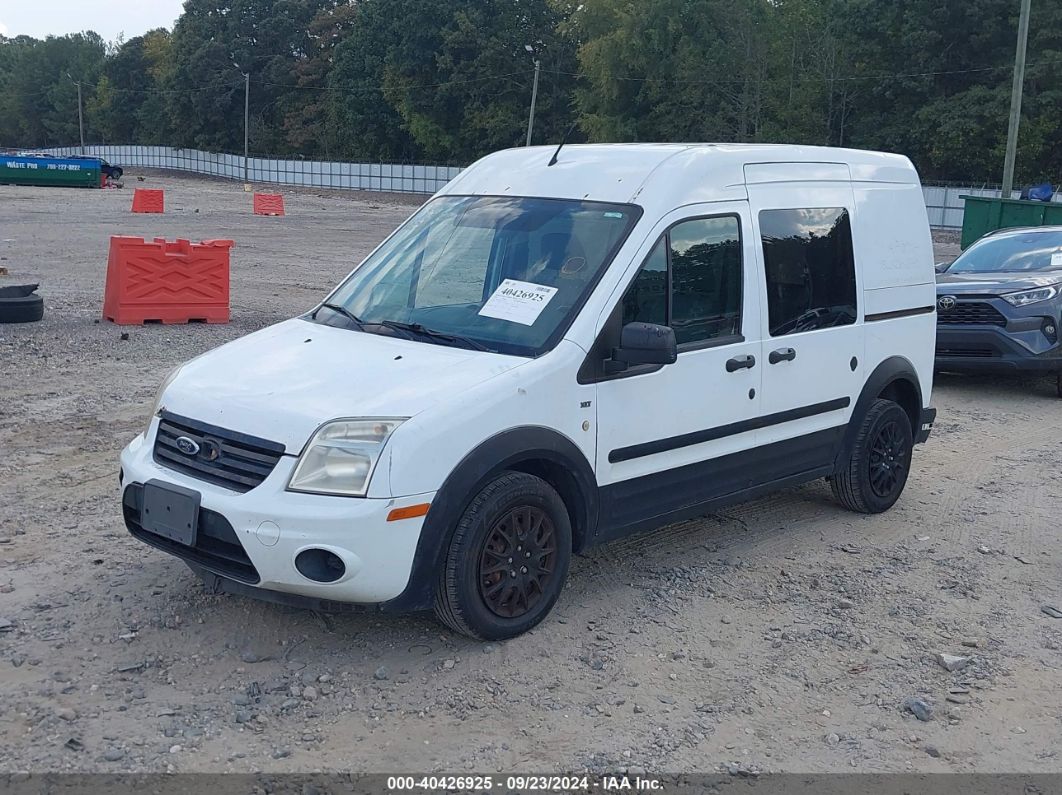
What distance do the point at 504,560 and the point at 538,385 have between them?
0.75 metres

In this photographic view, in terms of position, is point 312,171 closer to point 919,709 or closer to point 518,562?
point 518,562

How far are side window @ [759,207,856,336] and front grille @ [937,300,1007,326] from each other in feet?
17.2

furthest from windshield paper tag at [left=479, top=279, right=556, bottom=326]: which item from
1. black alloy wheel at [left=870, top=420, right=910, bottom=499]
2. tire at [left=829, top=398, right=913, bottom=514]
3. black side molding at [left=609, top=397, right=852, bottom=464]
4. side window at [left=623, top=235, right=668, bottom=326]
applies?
black alloy wheel at [left=870, top=420, right=910, bottom=499]

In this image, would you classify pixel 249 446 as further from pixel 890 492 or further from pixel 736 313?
pixel 890 492

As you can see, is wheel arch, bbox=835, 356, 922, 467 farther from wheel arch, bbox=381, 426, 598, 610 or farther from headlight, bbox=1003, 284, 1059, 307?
headlight, bbox=1003, 284, 1059, 307

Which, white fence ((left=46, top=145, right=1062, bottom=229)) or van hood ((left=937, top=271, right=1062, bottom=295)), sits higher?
white fence ((left=46, top=145, right=1062, bottom=229))

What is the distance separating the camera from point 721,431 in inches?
220

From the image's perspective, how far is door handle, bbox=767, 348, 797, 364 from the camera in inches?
228

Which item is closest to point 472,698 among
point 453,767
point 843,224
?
point 453,767

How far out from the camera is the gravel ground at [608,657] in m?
4.01

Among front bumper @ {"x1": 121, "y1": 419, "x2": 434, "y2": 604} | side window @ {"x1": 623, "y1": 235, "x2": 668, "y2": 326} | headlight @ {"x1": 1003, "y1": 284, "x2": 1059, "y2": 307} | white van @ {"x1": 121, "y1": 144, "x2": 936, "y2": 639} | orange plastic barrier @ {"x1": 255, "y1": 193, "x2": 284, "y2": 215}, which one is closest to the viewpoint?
front bumper @ {"x1": 121, "y1": 419, "x2": 434, "y2": 604}

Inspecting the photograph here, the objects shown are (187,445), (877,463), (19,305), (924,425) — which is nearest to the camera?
(187,445)

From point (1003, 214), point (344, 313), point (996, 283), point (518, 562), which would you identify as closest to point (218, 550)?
point (518, 562)

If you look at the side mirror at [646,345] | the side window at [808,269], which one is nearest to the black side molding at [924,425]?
the side window at [808,269]
